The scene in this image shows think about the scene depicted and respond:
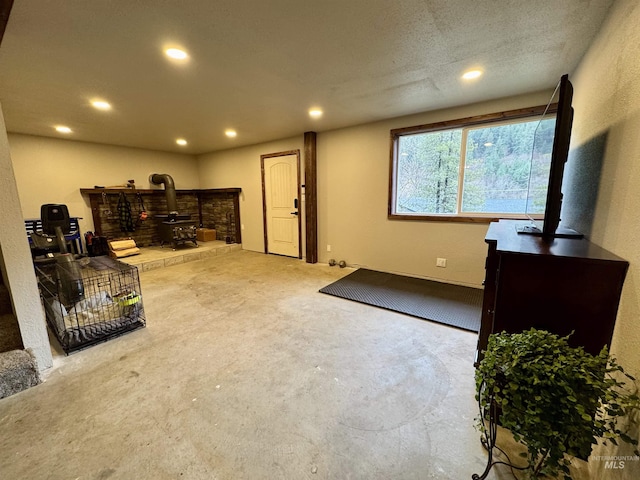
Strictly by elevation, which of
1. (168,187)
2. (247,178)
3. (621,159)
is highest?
(247,178)

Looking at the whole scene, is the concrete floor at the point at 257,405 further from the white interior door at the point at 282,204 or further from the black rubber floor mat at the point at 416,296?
the white interior door at the point at 282,204

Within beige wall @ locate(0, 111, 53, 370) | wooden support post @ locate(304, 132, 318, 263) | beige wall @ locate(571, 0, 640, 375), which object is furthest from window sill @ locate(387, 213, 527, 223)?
beige wall @ locate(0, 111, 53, 370)

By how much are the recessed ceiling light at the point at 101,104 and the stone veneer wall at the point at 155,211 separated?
2.53 meters

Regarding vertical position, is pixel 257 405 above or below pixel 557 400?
below

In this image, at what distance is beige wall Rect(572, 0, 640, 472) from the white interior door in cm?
379

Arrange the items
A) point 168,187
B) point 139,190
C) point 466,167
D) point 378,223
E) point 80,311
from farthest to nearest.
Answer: point 168,187 → point 139,190 → point 378,223 → point 466,167 → point 80,311

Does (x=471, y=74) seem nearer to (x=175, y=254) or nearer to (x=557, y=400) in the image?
(x=557, y=400)

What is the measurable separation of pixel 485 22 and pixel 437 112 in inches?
68.7

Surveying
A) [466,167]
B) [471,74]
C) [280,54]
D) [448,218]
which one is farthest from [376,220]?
[280,54]

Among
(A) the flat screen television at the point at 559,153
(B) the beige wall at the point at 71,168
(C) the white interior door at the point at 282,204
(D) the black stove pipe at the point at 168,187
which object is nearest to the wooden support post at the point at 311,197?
(C) the white interior door at the point at 282,204

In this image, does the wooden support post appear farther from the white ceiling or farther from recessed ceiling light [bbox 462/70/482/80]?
recessed ceiling light [bbox 462/70/482/80]

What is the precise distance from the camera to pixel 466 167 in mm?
3248

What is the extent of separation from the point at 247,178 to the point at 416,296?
4098mm

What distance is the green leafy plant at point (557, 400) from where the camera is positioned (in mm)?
817
